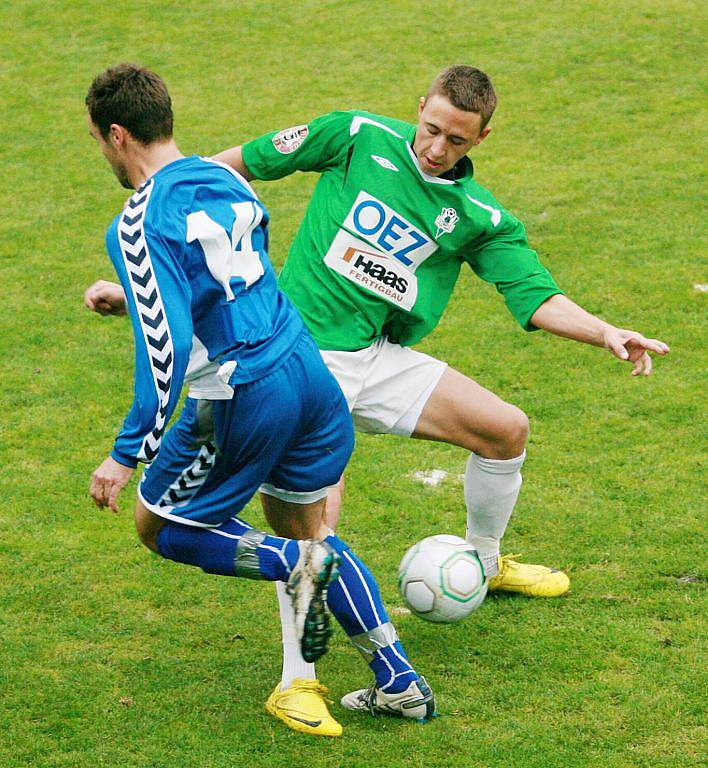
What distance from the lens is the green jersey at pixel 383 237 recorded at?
4.79m

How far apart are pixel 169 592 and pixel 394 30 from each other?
949cm

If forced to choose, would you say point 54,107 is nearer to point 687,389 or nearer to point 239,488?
point 687,389

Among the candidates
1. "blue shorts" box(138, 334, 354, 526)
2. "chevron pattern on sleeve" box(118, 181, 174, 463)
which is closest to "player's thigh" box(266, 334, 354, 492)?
"blue shorts" box(138, 334, 354, 526)

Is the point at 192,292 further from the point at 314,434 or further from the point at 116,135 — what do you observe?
the point at 314,434

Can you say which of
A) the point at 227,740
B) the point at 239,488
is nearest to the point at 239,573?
the point at 239,488

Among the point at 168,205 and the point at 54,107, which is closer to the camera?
the point at 168,205

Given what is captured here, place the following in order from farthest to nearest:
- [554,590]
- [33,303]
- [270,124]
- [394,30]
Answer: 1. [394,30]
2. [270,124]
3. [33,303]
4. [554,590]

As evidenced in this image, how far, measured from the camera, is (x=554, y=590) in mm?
5145

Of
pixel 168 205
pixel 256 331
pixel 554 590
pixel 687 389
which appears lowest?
pixel 554 590

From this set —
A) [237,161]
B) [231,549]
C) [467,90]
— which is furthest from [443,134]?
[231,549]

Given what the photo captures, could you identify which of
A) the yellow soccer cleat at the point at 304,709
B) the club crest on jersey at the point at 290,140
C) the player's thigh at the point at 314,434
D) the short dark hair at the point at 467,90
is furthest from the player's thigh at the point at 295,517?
the short dark hair at the point at 467,90

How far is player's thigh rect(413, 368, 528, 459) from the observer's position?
4.79 m

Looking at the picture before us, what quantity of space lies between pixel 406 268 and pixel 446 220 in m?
0.25

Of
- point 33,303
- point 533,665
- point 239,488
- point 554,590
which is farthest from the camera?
point 33,303
